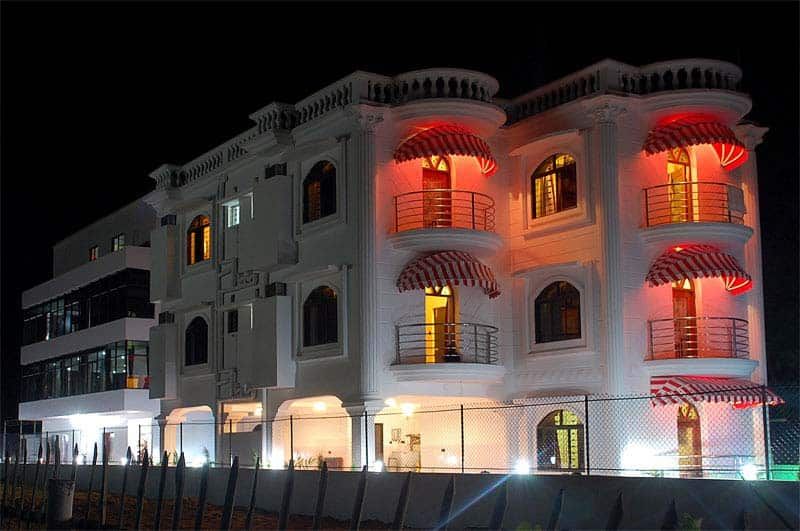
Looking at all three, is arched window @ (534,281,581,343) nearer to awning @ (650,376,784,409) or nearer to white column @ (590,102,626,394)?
white column @ (590,102,626,394)

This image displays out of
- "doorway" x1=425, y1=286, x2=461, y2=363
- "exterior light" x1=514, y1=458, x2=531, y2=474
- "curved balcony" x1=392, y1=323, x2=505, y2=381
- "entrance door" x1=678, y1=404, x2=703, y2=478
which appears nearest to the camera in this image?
"entrance door" x1=678, y1=404, x2=703, y2=478

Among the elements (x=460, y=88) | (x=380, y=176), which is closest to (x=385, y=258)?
(x=380, y=176)

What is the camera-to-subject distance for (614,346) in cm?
3133

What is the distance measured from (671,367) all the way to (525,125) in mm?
8762

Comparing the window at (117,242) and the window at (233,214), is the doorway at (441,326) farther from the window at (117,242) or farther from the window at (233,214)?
the window at (117,242)

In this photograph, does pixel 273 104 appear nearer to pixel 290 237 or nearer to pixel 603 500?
pixel 290 237

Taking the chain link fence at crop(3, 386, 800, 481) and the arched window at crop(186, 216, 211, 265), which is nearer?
the chain link fence at crop(3, 386, 800, 481)

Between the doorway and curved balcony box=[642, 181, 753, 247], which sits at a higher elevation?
curved balcony box=[642, 181, 753, 247]

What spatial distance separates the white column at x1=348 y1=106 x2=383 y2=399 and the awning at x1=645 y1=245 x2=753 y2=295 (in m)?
7.96

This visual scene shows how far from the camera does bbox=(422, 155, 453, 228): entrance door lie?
33.6 metres

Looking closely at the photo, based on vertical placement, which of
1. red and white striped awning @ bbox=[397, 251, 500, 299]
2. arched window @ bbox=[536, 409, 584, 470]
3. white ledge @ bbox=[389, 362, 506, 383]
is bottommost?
arched window @ bbox=[536, 409, 584, 470]

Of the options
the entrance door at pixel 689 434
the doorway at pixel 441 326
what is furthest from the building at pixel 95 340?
the entrance door at pixel 689 434

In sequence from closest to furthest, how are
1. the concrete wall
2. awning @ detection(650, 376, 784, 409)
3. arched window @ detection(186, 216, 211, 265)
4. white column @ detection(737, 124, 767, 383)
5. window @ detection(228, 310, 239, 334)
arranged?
the concrete wall
awning @ detection(650, 376, 784, 409)
white column @ detection(737, 124, 767, 383)
window @ detection(228, 310, 239, 334)
arched window @ detection(186, 216, 211, 265)

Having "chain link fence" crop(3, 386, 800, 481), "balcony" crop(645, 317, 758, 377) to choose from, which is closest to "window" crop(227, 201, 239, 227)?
"chain link fence" crop(3, 386, 800, 481)
